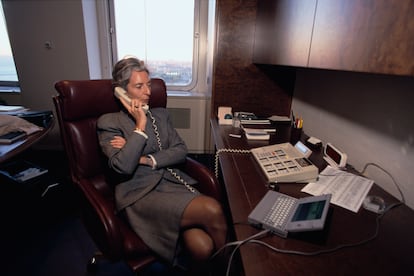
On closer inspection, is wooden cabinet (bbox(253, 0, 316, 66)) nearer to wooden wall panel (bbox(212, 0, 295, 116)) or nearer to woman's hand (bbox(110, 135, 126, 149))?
wooden wall panel (bbox(212, 0, 295, 116))

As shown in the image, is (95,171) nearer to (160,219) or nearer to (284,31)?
(160,219)

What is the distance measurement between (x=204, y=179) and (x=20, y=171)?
1884mm

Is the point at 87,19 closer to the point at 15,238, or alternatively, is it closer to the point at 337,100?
the point at 15,238

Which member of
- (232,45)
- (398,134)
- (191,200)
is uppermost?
(232,45)

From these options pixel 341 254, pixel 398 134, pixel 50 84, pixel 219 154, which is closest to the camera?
pixel 341 254

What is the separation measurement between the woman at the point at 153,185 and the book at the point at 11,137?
525 mm

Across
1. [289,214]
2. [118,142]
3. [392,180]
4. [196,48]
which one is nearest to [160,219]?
[118,142]

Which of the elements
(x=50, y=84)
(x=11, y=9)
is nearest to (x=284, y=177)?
(x=50, y=84)

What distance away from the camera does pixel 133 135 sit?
45.3 inches

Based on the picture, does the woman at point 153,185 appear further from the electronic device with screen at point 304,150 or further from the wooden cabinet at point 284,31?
the wooden cabinet at point 284,31

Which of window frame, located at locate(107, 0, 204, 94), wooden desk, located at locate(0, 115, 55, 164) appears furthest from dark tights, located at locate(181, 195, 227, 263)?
window frame, located at locate(107, 0, 204, 94)

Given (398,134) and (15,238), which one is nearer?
(398,134)

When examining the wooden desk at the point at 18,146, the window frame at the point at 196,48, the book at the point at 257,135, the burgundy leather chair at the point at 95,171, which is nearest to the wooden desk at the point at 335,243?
the burgundy leather chair at the point at 95,171

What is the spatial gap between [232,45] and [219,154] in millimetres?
1050
